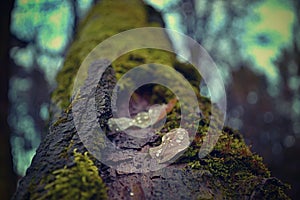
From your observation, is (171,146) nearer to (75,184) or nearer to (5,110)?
(75,184)

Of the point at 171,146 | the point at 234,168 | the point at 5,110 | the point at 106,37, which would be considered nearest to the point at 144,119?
the point at 171,146

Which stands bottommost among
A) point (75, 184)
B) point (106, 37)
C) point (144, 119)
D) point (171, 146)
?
point (75, 184)

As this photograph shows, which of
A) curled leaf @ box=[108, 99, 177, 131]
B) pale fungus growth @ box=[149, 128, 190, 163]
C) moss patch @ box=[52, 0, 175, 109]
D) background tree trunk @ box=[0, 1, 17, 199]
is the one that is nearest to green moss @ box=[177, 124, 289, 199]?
pale fungus growth @ box=[149, 128, 190, 163]

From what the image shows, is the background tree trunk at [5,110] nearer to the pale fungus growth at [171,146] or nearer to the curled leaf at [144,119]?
the curled leaf at [144,119]

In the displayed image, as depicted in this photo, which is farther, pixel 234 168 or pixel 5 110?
pixel 5 110

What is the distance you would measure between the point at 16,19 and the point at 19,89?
397cm

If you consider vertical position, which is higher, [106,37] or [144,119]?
[106,37]

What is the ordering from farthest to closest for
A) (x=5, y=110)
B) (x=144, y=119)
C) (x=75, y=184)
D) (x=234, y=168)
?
(x=5, y=110) < (x=144, y=119) < (x=234, y=168) < (x=75, y=184)

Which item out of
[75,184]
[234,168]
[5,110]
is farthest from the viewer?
[5,110]

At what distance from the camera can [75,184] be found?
3.98 feet

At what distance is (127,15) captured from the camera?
378 cm

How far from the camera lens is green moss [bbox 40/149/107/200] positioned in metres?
1.18

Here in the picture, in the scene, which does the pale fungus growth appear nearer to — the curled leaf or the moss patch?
the curled leaf

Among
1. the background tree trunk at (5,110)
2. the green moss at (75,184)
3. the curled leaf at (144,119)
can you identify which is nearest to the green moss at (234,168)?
the curled leaf at (144,119)
